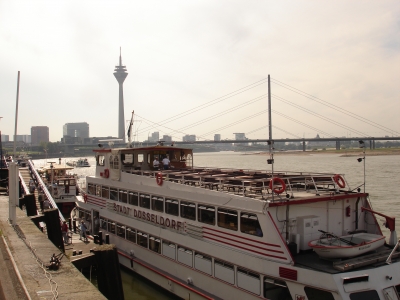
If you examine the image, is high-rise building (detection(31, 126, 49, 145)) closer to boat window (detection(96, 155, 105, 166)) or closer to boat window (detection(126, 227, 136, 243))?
boat window (detection(96, 155, 105, 166))

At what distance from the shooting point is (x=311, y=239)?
31.0 feet

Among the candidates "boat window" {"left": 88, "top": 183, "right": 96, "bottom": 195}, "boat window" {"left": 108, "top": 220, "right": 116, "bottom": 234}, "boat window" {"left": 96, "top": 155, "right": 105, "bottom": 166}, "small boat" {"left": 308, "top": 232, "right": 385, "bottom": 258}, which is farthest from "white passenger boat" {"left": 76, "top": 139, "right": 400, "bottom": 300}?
"boat window" {"left": 88, "top": 183, "right": 96, "bottom": 195}

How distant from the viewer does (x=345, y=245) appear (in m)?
8.98

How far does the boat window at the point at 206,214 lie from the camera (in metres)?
10.5

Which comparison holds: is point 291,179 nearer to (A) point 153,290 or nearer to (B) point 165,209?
(B) point 165,209

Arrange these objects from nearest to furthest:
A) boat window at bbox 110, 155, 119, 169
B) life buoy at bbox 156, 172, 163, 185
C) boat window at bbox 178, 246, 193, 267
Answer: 1. boat window at bbox 178, 246, 193, 267
2. life buoy at bbox 156, 172, 163, 185
3. boat window at bbox 110, 155, 119, 169

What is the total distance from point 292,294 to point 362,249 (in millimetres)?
1694

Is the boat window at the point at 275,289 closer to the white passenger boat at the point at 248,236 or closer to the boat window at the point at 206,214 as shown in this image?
the white passenger boat at the point at 248,236

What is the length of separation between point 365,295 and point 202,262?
4288mm

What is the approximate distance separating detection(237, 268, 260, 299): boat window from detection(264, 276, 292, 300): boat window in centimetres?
21

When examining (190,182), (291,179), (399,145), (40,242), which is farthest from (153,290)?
(399,145)

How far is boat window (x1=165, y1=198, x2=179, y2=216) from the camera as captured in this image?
1205cm

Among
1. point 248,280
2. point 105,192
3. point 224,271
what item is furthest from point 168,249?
point 105,192

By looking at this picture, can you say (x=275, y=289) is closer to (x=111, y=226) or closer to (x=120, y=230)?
(x=120, y=230)
